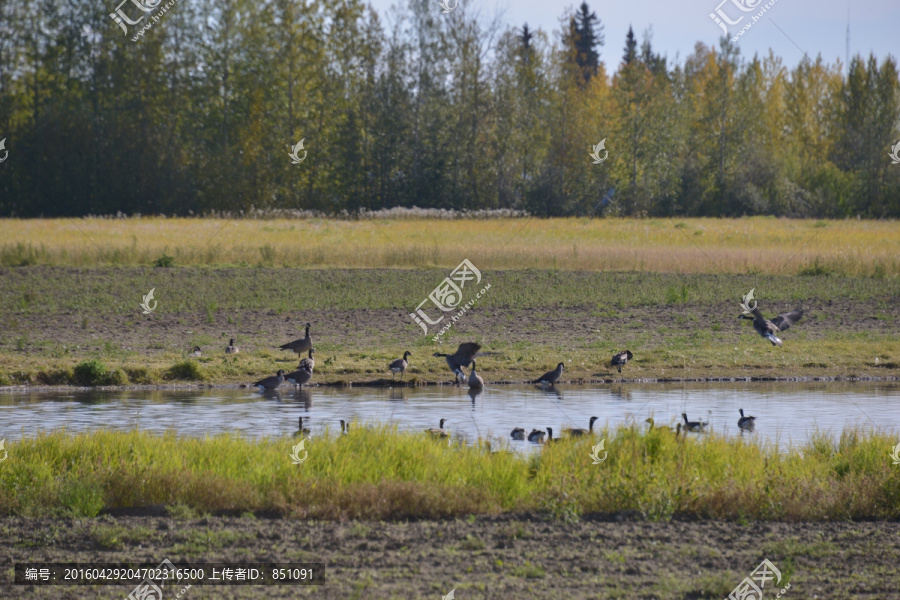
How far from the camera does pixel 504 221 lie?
194 ft

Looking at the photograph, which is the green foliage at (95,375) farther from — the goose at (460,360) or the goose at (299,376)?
the goose at (460,360)

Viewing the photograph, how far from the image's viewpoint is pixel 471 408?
58.4 feet

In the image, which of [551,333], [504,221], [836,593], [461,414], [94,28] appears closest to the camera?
[836,593]

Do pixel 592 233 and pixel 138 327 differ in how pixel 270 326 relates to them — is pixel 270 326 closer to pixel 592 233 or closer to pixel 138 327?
pixel 138 327

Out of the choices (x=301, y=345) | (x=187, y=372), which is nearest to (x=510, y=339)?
(x=301, y=345)

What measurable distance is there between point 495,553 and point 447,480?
2002 mm

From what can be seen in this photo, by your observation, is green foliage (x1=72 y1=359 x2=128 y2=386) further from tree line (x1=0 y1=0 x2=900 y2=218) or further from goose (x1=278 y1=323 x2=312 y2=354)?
tree line (x1=0 y1=0 x2=900 y2=218)

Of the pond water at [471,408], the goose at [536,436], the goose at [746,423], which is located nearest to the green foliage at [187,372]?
the pond water at [471,408]

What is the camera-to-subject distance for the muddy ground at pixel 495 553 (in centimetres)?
791

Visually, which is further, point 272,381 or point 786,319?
point 786,319

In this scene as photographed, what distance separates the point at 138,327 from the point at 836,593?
2077cm

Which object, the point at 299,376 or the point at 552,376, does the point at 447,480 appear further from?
the point at 552,376

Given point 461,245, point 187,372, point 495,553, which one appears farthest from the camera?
point 461,245

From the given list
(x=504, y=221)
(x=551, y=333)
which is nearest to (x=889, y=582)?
(x=551, y=333)
